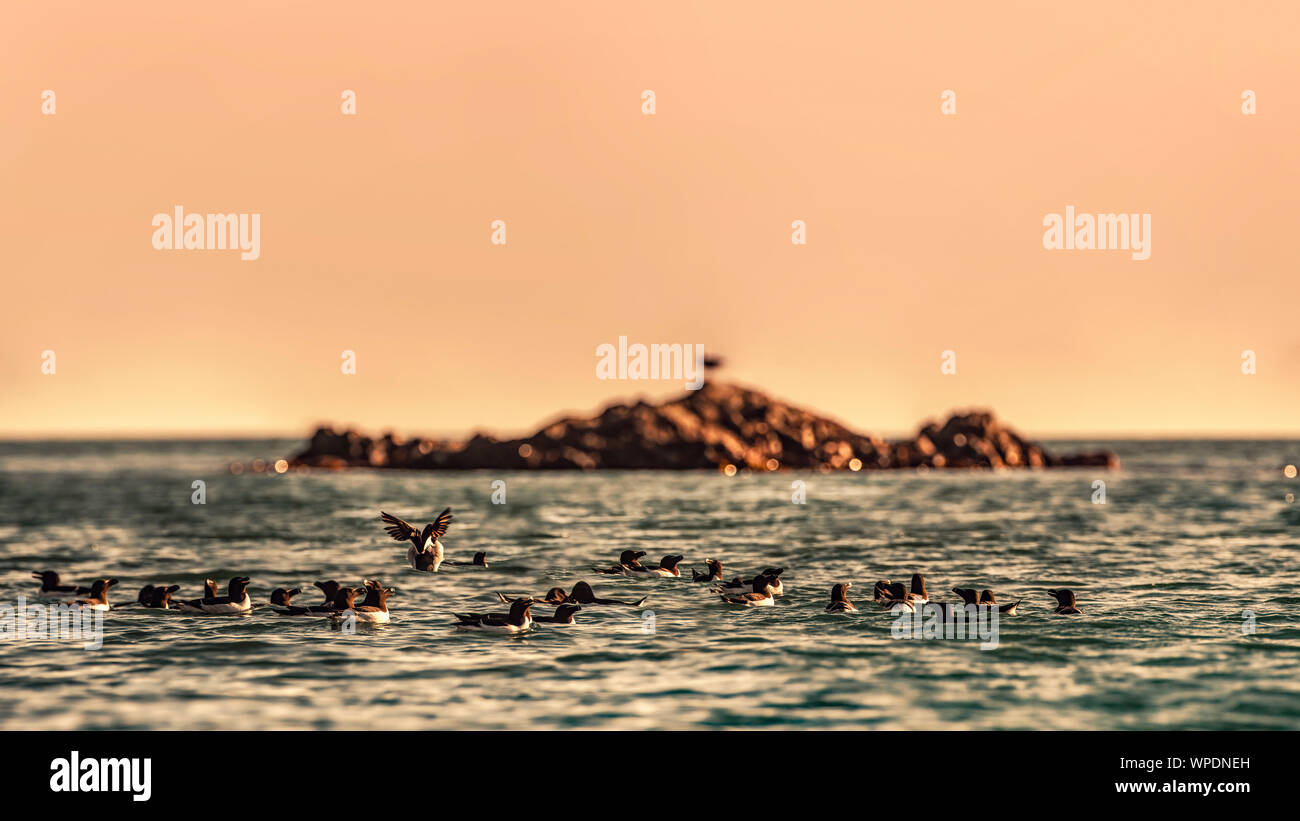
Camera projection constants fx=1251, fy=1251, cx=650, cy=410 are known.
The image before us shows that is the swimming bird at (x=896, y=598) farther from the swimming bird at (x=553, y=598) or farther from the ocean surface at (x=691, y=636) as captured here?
the swimming bird at (x=553, y=598)

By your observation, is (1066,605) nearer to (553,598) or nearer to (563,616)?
(563,616)

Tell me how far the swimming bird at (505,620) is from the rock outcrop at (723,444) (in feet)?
253

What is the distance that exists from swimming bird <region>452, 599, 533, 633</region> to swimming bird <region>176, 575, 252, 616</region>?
16.1 feet

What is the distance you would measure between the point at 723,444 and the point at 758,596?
76.0 metres

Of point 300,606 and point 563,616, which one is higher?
point 300,606

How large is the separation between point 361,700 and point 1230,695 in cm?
1241

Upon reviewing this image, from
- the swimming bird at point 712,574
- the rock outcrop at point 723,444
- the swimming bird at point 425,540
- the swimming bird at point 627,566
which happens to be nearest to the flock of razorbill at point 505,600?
the swimming bird at point 425,540

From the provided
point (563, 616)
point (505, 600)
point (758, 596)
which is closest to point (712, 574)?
point (758, 596)

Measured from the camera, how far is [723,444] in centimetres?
10225

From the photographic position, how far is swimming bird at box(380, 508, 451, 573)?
30.2 meters

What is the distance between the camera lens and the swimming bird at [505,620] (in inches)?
914
